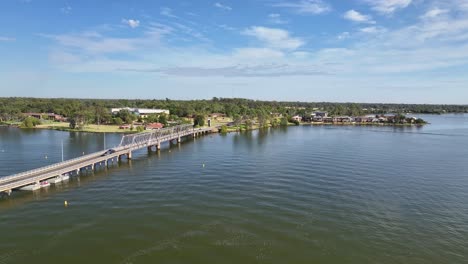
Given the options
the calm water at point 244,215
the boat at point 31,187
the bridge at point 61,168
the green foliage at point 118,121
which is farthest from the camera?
the green foliage at point 118,121

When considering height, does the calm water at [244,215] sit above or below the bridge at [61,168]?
below

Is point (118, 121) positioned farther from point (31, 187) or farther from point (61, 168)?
point (31, 187)

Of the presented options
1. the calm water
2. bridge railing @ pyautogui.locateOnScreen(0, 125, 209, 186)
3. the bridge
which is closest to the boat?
the bridge

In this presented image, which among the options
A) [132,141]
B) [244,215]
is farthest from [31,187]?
[132,141]

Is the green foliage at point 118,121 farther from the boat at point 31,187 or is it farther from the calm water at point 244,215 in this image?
the boat at point 31,187

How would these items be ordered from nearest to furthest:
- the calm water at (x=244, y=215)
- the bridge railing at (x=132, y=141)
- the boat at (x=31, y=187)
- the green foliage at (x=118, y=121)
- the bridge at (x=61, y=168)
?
the calm water at (x=244, y=215)
the bridge at (x=61, y=168)
the boat at (x=31, y=187)
the bridge railing at (x=132, y=141)
the green foliage at (x=118, y=121)

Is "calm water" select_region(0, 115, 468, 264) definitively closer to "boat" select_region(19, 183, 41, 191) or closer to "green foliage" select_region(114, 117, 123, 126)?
"boat" select_region(19, 183, 41, 191)

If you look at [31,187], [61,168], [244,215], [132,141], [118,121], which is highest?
[118,121]

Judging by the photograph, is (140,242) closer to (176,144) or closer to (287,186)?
(287,186)

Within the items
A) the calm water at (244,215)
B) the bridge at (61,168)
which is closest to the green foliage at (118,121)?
the bridge at (61,168)
